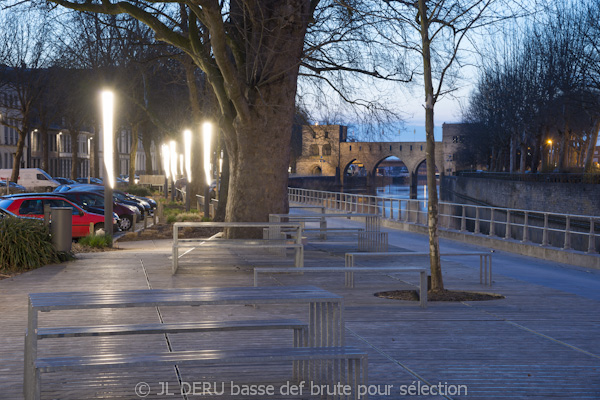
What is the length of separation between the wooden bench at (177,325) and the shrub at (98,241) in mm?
12039

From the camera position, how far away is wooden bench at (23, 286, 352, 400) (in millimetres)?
4398

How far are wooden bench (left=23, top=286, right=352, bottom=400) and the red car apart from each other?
17.2 m

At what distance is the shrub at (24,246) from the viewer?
1277 cm

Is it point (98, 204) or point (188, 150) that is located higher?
point (188, 150)

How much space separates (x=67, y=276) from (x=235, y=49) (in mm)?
7072

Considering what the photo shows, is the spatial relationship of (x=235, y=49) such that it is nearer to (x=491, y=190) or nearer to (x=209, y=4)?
(x=209, y=4)

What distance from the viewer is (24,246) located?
12969 mm

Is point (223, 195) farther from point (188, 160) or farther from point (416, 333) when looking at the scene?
point (416, 333)

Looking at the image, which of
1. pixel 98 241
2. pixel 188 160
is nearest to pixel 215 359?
pixel 98 241

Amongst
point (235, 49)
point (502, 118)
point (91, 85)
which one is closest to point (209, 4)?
point (235, 49)

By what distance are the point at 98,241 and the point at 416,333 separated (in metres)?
11.1

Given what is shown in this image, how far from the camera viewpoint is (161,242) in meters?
20.4

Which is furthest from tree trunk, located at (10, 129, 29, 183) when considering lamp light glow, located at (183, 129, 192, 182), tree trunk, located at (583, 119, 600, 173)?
tree trunk, located at (583, 119, 600, 173)

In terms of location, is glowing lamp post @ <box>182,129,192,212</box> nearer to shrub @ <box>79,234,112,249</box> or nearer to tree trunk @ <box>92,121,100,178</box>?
shrub @ <box>79,234,112,249</box>
